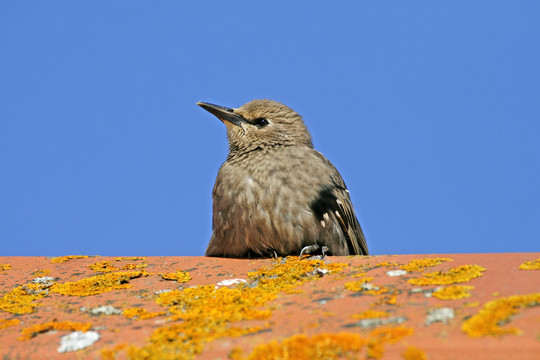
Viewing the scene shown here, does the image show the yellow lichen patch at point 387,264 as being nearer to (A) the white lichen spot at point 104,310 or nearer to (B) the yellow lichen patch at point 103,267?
(A) the white lichen spot at point 104,310

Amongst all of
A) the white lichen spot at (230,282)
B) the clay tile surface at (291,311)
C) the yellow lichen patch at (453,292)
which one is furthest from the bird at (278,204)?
the yellow lichen patch at (453,292)

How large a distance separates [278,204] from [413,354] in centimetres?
292

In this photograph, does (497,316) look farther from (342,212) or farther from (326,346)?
(342,212)

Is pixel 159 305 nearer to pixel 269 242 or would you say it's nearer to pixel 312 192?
pixel 269 242

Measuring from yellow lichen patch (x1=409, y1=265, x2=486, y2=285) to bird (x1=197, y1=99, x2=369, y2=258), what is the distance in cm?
199

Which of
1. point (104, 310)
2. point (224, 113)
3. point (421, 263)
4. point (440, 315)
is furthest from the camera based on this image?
A: point (224, 113)

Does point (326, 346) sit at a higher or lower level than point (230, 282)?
lower

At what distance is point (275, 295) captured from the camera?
2.29 metres

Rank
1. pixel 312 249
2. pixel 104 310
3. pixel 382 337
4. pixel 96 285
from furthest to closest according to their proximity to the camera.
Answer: pixel 312 249 → pixel 96 285 → pixel 104 310 → pixel 382 337

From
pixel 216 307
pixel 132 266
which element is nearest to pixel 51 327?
pixel 216 307

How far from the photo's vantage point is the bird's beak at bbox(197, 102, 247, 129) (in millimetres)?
5477

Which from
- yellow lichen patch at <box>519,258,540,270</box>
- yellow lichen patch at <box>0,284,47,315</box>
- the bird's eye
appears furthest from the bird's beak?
yellow lichen patch at <box>519,258,540,270</box>

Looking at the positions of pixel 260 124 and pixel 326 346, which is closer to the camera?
Result: pixel 326 346

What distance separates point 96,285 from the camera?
2812 millimetres
